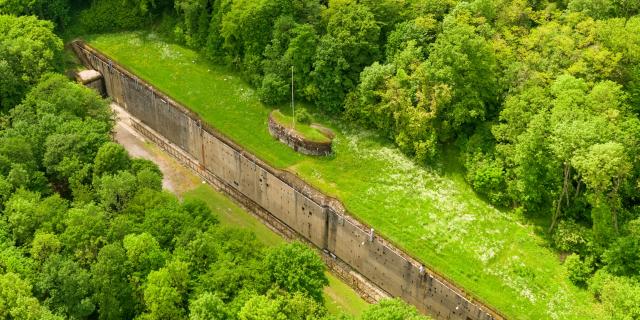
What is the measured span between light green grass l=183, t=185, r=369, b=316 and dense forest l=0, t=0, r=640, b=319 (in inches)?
389

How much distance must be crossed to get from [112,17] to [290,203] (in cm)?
3470

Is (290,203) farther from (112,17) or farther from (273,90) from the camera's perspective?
(112,17)

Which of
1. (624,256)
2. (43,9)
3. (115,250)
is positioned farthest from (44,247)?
(43,9)

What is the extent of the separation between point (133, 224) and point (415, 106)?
25.6 meters

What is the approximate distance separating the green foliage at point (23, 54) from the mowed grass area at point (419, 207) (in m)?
9.51

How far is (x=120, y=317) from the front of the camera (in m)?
38.6

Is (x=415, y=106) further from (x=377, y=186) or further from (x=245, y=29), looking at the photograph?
(x=245, y=29)

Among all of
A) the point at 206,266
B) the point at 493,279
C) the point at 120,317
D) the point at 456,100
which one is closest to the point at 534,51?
the point at 456,100

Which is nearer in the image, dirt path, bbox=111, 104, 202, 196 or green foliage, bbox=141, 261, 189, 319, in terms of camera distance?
green foliage, bbox=141, 261, 189, 319

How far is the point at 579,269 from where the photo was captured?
4503cm

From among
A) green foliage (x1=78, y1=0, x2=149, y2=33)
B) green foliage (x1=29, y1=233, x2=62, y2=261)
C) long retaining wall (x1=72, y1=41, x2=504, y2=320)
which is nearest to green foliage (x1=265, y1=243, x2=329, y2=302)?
A: long retaining wall (x1=72, y1=41, x2=504, y2=320)

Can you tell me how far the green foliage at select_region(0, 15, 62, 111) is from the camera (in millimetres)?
56250

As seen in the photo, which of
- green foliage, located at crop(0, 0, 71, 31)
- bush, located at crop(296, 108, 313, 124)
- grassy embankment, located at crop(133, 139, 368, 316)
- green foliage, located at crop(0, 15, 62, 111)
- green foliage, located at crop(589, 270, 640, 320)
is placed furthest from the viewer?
green foliage, located at crop(0, 0, 71, 31)

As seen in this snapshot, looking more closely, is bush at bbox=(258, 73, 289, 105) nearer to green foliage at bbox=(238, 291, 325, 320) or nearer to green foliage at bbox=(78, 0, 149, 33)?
green foliage at bbox=(78, 0, 149, 33)
